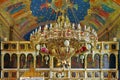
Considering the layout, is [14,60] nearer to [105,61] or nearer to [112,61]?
[105,61]

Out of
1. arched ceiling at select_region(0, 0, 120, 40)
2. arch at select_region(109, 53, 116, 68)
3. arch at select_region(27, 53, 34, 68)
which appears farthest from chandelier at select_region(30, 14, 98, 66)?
arch at select_region(109, 53, 116, 68)

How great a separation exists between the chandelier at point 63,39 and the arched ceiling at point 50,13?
4142 millimetres

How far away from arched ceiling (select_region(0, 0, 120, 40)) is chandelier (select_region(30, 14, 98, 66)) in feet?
13.6

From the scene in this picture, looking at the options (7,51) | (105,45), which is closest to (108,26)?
(105,45)

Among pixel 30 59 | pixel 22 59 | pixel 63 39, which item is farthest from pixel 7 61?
pixel 63 39

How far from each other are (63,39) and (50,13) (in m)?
7.60

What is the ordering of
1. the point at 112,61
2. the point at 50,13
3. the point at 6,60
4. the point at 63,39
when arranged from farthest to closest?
the point at 50,13 → the point at 112,61 → the point at 6,60 → the point at 63,39

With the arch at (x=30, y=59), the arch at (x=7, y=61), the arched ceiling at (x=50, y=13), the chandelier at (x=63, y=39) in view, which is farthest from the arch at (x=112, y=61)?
the chandelier at (x=63, y=39)

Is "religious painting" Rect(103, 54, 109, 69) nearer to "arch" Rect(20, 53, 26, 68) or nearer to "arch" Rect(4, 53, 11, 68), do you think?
"arch" Rect(20, 53, 26, 68)

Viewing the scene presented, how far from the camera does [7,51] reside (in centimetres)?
2045

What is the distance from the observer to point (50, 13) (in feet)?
69.8

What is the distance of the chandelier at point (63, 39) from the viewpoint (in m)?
13.7

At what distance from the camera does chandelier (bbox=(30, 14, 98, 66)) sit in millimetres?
13703

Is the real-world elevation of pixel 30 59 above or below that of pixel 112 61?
above
